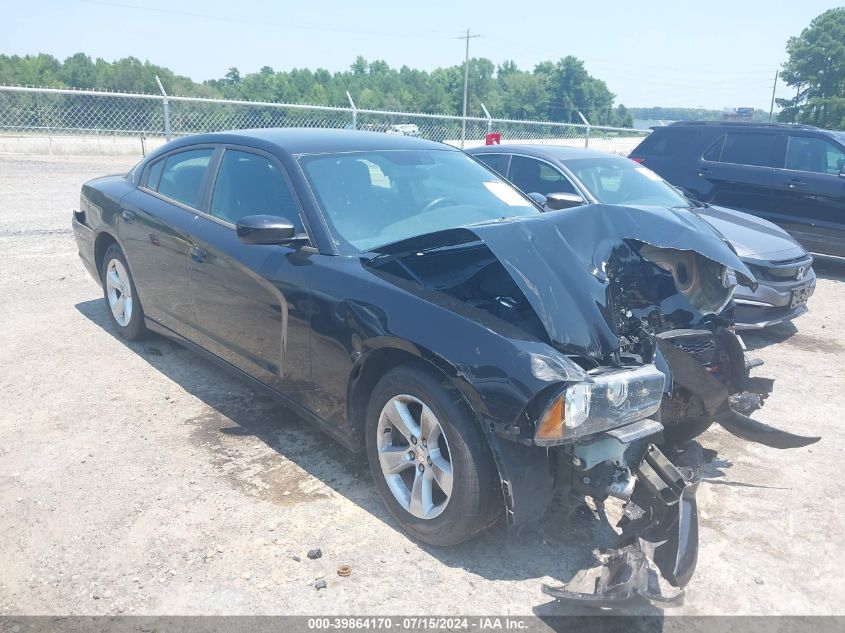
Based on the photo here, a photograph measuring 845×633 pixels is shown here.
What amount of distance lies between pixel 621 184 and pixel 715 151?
3056 mm

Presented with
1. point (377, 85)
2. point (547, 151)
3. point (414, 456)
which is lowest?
point (414, 456)

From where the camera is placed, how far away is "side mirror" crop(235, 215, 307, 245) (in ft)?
11.1

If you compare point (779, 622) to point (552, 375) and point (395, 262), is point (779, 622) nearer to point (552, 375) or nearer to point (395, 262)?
point (552, 375)

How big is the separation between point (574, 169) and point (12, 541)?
551 cm

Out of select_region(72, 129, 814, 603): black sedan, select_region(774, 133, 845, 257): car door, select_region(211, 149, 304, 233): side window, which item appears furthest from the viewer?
select_region(774, 133, 845, 257): car door

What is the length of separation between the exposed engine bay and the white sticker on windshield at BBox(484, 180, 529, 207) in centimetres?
113

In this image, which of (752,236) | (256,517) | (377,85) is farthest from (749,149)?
(377,85)

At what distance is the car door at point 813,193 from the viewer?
832 cm

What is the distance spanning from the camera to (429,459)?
2.89 m

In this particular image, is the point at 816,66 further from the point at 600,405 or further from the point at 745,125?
the point at 600,405

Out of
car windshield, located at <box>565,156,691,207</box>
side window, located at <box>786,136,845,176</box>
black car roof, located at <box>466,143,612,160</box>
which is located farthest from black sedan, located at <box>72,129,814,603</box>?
side window, located at <box>786,136,845,176</box>

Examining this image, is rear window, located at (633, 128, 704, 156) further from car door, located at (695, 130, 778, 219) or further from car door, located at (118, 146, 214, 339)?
car door, located at (118, 146, 214, 339)

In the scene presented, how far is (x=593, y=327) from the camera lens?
2766 mm

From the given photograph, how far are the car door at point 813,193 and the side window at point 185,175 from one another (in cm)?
733
